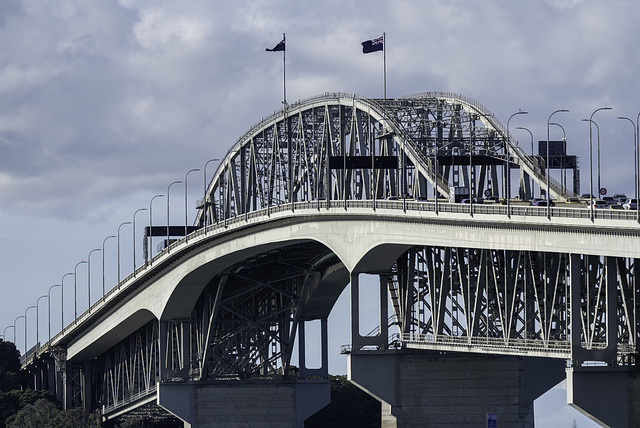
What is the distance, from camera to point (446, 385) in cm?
10644

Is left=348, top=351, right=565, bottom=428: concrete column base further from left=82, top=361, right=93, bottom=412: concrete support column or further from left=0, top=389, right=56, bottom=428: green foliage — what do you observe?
left=82, top=361, right=93, bottom=412: concrete support column

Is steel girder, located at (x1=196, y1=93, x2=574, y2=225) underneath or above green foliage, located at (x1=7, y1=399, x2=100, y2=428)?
above

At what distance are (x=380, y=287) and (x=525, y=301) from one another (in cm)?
2072

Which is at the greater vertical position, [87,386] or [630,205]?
[630,205]

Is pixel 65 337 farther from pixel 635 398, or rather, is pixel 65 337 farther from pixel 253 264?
pixel 635 398

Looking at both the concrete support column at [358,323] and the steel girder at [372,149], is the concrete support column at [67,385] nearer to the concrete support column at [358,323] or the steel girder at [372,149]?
the steel girder at [372,149]

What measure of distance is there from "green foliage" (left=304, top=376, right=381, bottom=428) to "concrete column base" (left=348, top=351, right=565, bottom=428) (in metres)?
61.9

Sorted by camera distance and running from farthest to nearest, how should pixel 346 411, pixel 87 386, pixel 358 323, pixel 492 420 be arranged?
pixel 87 386, pixel 346 411, pixel 492 420, pixel 358 323

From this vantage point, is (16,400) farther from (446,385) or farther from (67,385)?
(446,385)

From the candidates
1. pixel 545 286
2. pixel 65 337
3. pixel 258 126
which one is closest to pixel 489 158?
pixel 545 286

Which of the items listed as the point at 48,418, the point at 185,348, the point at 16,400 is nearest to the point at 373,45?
the point at 185,348

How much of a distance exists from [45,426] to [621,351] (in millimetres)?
84745

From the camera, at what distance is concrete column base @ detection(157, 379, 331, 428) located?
467 ft

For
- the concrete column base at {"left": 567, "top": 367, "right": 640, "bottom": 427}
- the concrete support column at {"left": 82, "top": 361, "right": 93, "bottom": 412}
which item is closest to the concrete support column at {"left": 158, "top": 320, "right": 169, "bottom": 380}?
the concrete support column at {"left": 82, "top": 361, "right": 93, "bottom": 412}
